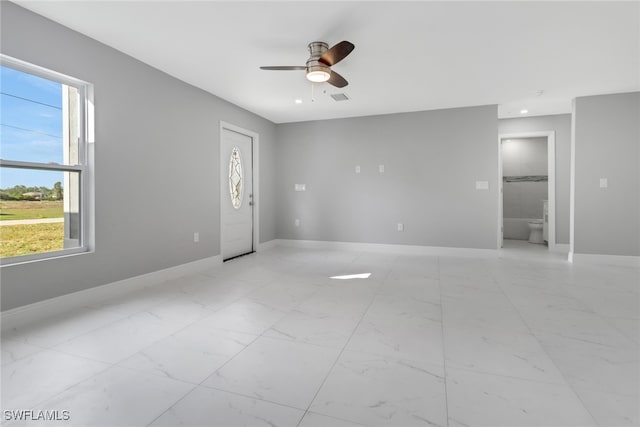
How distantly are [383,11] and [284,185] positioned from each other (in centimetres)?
429

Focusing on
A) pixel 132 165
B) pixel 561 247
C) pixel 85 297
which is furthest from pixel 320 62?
pixel 561 247

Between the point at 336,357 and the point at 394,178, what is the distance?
169 inches

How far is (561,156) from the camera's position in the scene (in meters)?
5.71

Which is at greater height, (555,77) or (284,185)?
(555,77)

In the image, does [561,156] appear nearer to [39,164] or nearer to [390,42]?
[390,42]

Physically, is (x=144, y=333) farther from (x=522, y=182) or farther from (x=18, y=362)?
(x=522, y=182)

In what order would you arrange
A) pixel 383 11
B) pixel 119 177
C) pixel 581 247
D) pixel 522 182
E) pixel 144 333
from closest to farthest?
1. pixel 144 333
2. pixel 383 11
3. pixel 119 177
4. pixel 581 247
5. pixel 522 182

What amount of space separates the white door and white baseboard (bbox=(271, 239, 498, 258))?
110 centimetres

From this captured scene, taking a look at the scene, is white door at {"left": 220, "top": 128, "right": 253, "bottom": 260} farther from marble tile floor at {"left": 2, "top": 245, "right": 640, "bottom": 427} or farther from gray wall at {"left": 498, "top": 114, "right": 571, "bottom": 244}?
gray wall at {"left": 498, "top": 114, "right": 571, "bottom": 244}

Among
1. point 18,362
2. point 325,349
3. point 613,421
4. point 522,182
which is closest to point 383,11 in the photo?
point 325,349

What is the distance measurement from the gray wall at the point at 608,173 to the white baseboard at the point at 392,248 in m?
1.43

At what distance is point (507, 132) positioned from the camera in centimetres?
593

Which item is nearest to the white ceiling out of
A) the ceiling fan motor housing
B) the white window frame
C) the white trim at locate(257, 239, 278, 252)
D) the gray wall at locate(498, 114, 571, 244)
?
the ceiling fan motor housing

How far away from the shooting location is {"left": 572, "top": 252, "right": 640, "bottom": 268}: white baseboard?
4535mm
